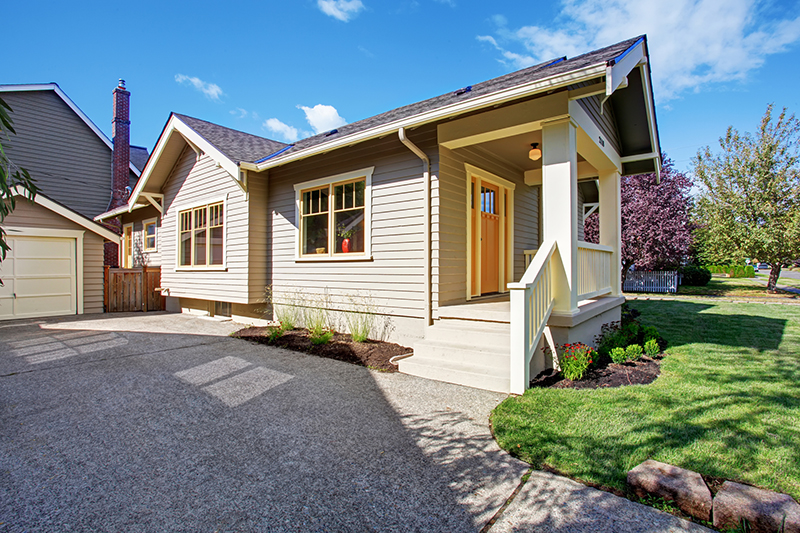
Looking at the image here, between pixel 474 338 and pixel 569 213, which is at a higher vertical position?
pixel 569 213

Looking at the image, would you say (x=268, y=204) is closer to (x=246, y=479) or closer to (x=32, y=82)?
(x=246, y=479)

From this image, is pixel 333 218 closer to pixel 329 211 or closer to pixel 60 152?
pixel 329 211

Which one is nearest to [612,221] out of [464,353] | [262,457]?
[464,353]

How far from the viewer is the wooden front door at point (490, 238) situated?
679 centimetres

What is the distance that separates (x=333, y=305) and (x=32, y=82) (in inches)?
600

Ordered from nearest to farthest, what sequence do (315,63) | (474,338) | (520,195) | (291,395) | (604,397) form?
(604,397) → (291,395) → (474,338) → (520,195) → (315,63)

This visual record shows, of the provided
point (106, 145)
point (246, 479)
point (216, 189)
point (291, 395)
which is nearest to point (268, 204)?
point (216, 189)

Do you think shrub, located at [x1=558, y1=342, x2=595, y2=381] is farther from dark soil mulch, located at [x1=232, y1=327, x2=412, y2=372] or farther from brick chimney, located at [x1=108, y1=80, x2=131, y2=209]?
brick chimney, located at [x1=108, y1=80, x2=131, y2=209]

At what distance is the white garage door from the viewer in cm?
920

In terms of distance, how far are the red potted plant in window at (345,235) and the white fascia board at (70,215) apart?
300 inches

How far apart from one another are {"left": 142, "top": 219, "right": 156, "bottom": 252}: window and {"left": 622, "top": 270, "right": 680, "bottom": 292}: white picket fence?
793 inches

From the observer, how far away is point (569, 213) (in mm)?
4430

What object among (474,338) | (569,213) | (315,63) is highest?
(315,63)

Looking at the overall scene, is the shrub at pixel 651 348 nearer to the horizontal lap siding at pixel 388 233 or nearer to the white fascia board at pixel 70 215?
the horizontal lap siding at pixel 388 233
